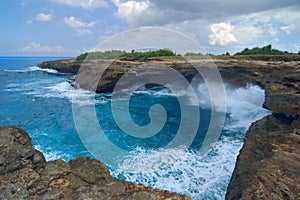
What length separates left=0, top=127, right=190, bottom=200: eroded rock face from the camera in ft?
10.5

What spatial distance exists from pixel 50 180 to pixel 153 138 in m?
8.31

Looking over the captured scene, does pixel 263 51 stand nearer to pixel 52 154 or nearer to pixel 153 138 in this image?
pixel 153 138

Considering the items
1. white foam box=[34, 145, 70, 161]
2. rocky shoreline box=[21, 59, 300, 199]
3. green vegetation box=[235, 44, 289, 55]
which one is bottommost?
white foam box=[34, 145, 70, 161]

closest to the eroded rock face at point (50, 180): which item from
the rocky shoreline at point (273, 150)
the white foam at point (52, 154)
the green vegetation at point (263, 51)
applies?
the rocky shoreline at point (273, 150)

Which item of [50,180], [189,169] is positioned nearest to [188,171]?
[189,169]

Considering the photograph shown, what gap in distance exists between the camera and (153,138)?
1153 centimetres

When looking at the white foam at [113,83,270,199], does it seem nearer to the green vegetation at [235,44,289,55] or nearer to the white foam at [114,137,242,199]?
the white foam at [114,137,242,199]

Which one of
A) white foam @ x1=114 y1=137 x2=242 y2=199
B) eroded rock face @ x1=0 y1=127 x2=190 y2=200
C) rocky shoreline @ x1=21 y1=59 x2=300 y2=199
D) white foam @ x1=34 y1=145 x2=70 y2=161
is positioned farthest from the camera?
white foam @ x1=34 y1=145 x2=70 y2=161

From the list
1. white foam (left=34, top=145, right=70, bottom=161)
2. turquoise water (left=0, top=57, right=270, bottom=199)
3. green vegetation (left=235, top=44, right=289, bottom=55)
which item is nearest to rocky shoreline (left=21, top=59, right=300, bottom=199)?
turquoise water (left=0, top=57, right=270, bottom=199)

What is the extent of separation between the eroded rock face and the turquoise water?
412 centimetres

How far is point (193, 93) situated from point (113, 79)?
31.2 feet

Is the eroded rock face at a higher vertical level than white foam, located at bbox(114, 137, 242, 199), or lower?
higher

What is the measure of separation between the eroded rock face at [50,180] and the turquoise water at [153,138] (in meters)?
4.12

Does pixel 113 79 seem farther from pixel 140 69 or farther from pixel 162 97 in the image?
pixel 162 97
